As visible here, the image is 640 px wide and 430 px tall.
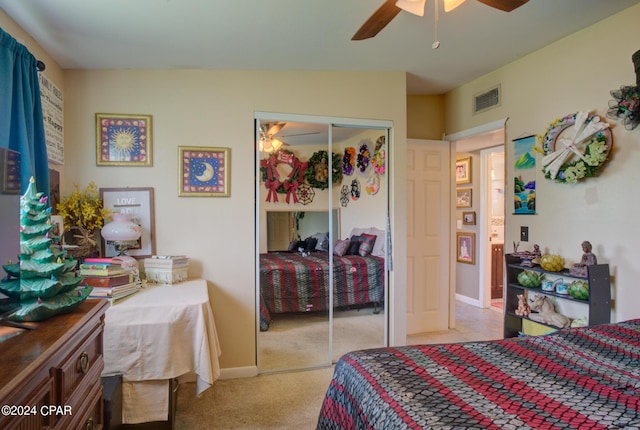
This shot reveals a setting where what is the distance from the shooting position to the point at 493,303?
5.07m

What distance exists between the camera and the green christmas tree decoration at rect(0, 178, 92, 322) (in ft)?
3.75

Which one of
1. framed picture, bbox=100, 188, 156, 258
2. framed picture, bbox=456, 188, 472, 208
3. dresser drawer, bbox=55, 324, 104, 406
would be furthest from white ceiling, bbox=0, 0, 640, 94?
framed picture, bbox=456, 188, 472, 208

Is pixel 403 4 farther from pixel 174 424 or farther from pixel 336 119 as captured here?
pixel 174 424

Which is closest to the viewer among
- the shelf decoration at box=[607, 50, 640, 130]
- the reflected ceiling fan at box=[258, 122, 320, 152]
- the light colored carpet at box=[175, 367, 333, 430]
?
the shelf decoration at box=[607, 50, 640, 130]

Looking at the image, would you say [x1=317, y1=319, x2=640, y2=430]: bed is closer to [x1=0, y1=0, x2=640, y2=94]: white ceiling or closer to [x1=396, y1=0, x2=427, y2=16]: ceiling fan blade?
[x1=396, y1=0, x2=427, y2=16]: ceiling fan blade

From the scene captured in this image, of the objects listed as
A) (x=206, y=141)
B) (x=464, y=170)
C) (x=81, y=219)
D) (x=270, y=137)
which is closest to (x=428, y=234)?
(x=464, y=170)

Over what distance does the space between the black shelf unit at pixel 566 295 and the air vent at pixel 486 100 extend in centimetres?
145

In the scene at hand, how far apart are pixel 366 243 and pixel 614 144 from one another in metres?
1.92

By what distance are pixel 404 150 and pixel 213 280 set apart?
80.1 inches

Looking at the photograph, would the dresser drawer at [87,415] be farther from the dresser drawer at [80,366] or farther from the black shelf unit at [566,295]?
the black shelf unit at [566,295]

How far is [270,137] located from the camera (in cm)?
301

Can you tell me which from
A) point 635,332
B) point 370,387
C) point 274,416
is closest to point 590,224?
point 635,332

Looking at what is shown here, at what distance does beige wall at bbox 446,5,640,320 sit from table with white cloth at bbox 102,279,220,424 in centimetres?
264

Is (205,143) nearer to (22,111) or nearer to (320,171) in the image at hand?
(320,171)
